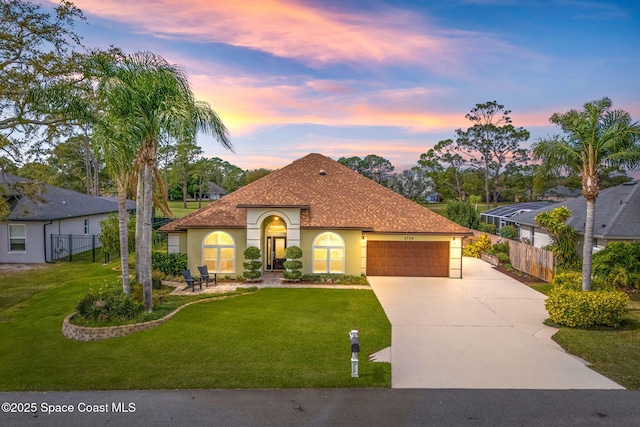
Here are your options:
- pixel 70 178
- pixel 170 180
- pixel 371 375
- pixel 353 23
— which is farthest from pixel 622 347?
pixel 70 178

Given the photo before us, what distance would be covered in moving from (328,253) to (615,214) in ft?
51.2

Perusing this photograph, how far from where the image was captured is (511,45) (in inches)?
742

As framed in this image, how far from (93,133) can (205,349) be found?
25.7 feet

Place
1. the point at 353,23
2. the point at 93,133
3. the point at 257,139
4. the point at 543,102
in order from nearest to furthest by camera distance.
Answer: the point at 93,133 → the point at 353,23 → the point at 543,102 → the point at 257,139

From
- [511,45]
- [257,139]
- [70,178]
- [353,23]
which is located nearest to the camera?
[353,23]

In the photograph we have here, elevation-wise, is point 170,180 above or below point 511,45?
below

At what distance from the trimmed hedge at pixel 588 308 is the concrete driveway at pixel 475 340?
2.33 ft

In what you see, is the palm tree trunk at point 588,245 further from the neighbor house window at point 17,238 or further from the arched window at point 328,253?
the neighbor house window at point 17,238

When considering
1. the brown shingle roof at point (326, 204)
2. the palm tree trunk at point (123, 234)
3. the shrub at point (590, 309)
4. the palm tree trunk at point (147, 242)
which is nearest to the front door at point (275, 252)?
the brown shingle roof at point (326, 204)

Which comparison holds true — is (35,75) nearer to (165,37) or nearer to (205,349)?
(165,37)

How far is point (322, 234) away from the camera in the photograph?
19.0m

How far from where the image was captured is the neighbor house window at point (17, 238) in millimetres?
22328

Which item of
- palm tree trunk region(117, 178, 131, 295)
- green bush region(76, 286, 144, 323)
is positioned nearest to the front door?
palm tree trunk region(117, 178, 131, 295)

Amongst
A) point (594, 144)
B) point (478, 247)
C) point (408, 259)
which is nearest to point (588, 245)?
point (594, 144)
